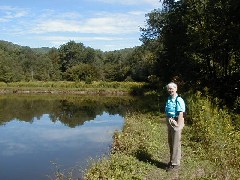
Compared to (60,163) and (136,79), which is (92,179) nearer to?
(60,163)

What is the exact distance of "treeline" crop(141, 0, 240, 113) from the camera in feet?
76.3

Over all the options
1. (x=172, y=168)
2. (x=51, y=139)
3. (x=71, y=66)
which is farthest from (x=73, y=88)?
(x=172, y=168)

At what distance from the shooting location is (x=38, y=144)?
1872 centimetres

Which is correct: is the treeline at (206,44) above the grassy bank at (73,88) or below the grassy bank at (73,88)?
above

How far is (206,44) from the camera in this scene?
2536 centimetres

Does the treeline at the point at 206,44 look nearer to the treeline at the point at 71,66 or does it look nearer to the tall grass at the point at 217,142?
the tall grass at the point at 217,142

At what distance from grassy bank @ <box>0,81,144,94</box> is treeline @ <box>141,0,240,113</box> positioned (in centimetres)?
2342

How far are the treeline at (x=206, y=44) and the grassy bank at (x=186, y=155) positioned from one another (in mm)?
8999

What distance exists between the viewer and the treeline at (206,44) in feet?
76.3

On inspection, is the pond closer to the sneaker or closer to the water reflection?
the water reflection

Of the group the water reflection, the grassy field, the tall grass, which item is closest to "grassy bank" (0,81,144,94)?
the water reflection

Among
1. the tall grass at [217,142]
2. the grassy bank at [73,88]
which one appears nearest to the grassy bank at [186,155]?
the tall grass at [217,142]

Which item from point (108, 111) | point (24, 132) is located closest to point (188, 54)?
point (108, 111)

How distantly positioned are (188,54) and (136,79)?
133 feet
